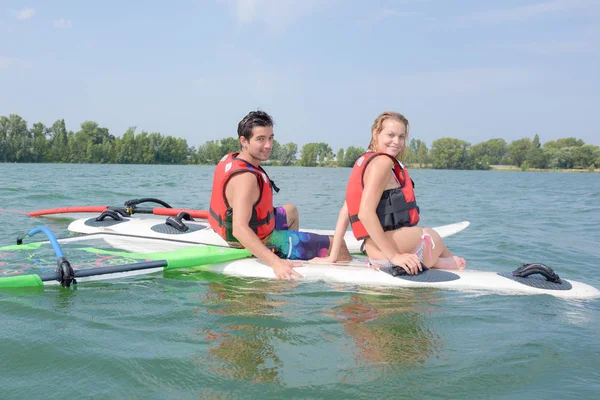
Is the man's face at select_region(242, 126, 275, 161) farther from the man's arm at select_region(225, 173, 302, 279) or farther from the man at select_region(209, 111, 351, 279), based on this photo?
the man's arm at select_region(225, 173, 302, 279)

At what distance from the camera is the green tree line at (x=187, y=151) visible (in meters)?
72.1

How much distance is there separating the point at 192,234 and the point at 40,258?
1464 mm

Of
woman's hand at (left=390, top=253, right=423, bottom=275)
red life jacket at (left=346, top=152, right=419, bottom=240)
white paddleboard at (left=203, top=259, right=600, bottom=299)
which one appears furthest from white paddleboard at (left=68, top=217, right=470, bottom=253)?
woman's hand at (left=390, top=253, right=423, bottom=275)

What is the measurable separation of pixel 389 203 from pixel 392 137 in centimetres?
49

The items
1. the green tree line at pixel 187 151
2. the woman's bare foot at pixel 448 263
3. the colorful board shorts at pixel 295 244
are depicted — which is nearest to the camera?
the woman's bare foot at pixel 448 263

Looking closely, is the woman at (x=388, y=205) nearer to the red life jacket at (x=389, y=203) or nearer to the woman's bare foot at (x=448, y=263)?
the red life jacket at (x=389, y=203)

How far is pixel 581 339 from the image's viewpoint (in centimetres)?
296

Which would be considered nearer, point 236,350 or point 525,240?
point 236,350

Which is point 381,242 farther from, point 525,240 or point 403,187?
point 525,240

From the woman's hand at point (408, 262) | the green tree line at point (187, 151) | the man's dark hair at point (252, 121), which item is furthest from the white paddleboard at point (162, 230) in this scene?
the green tree line at point (187, 151)

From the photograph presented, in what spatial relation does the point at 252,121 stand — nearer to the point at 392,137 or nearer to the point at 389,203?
the point at 392,137

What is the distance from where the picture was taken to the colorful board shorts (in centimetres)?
447

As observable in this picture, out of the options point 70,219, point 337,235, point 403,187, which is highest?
point 403,187

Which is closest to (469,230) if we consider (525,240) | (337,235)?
(525,240)
